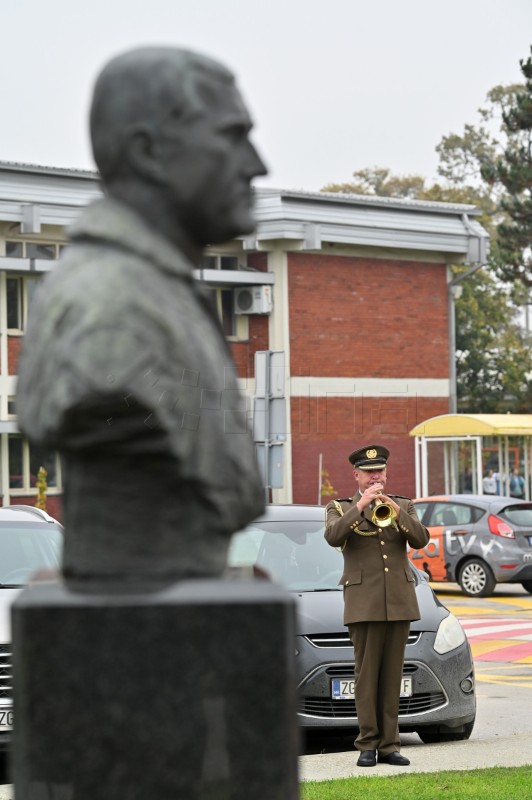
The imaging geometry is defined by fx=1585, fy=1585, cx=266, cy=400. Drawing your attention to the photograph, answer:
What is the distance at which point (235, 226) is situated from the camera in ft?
14.9

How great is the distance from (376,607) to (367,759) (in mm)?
964

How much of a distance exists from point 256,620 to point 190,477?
429 millimetres

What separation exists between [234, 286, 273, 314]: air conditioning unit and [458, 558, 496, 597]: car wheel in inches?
667

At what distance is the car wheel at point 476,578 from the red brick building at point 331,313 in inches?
538

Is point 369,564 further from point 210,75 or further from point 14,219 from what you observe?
point 14,219

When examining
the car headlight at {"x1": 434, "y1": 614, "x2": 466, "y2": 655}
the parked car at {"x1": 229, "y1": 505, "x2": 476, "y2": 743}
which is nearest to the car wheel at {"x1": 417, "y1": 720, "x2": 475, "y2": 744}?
the parked car at {"x1": 229, "y1": 505, "x2": 476, "y2": 743}

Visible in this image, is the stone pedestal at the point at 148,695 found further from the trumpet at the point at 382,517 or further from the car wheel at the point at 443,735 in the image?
the car wheel at the point at 443,735

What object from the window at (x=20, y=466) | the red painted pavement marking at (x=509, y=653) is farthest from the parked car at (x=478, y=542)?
the window at (x=20, y=466)

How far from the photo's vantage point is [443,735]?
11805mm

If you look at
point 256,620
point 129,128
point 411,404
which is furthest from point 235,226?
point 411,404

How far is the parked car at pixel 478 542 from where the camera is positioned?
82.2 feet

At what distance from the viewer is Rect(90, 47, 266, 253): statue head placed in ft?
14.4

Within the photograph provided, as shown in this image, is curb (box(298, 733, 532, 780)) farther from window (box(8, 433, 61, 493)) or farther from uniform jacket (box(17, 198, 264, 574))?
window (box(8, 433, 61, 493))

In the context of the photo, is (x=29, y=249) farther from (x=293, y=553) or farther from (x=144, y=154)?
(x=144, y=154)
